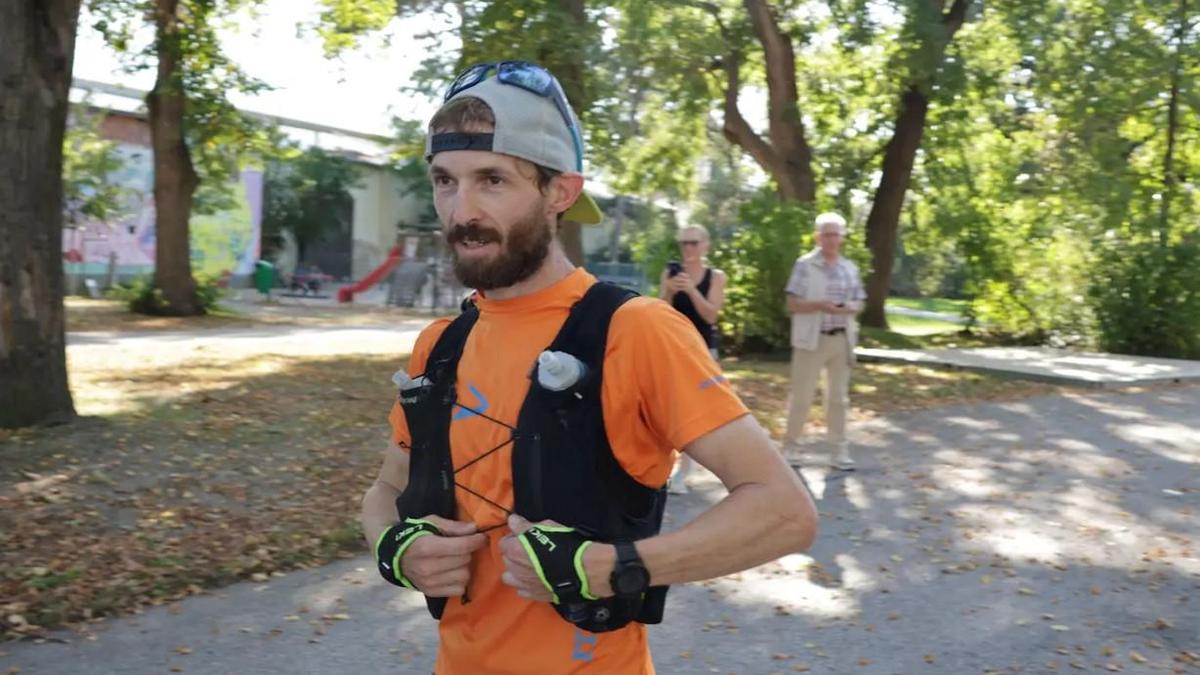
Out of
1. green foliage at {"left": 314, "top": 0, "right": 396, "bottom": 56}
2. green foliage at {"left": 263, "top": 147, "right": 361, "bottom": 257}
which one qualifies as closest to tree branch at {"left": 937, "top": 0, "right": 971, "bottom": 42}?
green foliage at {"left": 314, "top": 0, "right": 396, "bottom": 56}

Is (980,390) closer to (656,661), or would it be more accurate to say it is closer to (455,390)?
(656,661)

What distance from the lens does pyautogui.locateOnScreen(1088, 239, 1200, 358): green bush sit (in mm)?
20828

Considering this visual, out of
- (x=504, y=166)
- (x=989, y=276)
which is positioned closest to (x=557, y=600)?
(x=504, y=166)

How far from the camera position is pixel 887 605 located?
6.57 metres

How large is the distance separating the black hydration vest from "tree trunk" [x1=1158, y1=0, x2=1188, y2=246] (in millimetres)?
21785

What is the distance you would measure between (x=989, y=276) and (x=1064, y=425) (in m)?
13.2

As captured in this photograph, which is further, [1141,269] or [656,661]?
[1141,269]

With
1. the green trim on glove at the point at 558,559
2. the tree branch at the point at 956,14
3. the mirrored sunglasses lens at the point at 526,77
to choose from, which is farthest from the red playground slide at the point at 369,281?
the green trim on glove at the point at 558,559

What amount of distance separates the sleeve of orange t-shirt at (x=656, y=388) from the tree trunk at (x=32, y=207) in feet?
28.8

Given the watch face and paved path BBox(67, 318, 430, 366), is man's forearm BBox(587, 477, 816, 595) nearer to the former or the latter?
the watch face

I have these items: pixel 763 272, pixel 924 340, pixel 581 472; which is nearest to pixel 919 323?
pixel 924 340

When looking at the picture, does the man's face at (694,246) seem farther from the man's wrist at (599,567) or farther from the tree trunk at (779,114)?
the tree trunk at (779,114)

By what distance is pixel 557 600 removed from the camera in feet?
6.57

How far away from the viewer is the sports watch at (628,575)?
199cm
